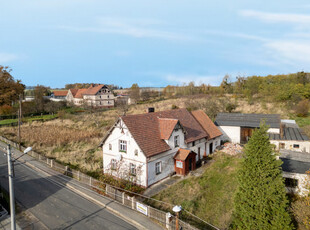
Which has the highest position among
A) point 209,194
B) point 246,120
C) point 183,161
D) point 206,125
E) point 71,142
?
point 246,120

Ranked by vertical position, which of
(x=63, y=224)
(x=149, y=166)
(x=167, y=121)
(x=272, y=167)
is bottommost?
(x=63, y=224)

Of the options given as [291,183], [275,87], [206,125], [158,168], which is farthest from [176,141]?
[275,87]

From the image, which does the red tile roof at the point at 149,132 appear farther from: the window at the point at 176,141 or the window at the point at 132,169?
the window at the point at 132,169

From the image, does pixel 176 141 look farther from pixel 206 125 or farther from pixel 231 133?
pixel 231 133

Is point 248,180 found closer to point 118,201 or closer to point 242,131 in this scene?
point 118,201

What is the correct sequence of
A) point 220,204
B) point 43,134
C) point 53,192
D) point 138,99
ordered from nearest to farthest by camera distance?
point 220,204 → point 53,192 → point 43,134 → point 138,99

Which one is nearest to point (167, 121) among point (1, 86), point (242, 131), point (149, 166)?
point (149, 166)
